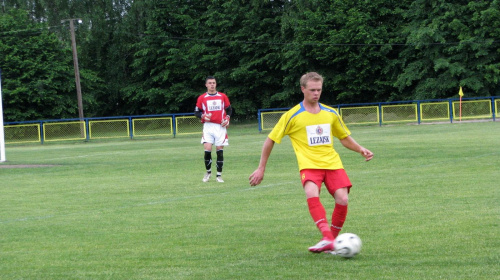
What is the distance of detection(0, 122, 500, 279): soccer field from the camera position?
6.00 m

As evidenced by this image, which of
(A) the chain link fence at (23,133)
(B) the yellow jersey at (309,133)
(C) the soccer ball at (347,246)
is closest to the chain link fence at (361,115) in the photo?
(A) the chain link fence at (23,133)

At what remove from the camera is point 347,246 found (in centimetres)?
609

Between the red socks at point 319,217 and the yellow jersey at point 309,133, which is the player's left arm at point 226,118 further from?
the red socks at point 319,217

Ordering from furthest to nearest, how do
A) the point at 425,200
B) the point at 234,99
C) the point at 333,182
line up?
the point at 234,99, the point at 425,200, the point at 333,182

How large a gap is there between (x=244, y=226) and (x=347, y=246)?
248cm

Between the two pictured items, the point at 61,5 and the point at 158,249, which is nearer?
the point at 158,249

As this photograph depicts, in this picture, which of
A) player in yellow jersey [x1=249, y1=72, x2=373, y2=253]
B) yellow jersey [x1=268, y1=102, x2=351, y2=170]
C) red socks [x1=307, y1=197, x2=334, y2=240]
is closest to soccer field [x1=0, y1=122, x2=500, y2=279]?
red socks [x1=307, y1=197, x2=334, y2=240]

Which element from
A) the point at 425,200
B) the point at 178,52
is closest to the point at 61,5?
the point at 178,52

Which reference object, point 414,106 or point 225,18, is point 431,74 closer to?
point 414,106

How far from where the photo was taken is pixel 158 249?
7059mm

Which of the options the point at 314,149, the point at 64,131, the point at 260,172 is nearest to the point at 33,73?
the point at 64,131

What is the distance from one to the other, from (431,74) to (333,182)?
46816mm

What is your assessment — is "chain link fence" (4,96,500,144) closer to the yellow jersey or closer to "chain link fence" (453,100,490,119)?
"chain link fence" (453,100,490,119)

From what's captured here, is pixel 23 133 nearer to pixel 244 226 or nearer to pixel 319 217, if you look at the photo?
pixel 244 226
